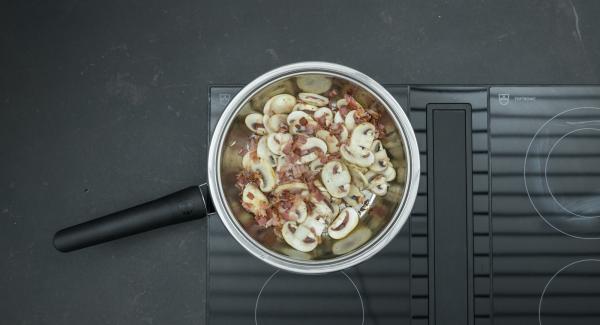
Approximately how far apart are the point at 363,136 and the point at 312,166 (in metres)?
0.08

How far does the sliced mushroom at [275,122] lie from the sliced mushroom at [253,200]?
0.09 metres

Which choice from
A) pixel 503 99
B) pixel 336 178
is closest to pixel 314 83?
pixel 336 178

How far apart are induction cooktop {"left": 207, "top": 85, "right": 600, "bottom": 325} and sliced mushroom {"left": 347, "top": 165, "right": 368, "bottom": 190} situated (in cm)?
11

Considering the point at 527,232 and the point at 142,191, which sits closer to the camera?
the point at 527,232

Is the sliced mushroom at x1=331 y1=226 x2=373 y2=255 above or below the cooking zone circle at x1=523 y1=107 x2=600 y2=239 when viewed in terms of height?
below

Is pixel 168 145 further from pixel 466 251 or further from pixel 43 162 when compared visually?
pixel 466 251

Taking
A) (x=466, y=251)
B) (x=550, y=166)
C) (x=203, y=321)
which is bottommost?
(x=203, y=321)

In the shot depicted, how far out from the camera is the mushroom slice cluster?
2.58ft

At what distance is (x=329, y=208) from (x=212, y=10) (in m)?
0.43

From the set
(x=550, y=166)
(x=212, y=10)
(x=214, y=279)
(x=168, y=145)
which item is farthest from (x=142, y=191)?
(x=550, y=166)

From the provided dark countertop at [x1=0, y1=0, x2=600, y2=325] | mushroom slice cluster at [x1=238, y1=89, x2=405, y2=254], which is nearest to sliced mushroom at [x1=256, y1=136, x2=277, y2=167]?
mushroom slice cluster at [x1=238, y1=89, x2=405, y2=254]

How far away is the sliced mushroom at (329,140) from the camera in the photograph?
2.63 feet

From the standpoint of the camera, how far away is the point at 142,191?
0.98 m

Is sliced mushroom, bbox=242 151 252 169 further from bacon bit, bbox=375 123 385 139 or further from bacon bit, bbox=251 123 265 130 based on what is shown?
bacon bit, bbox=375 123 385 139
